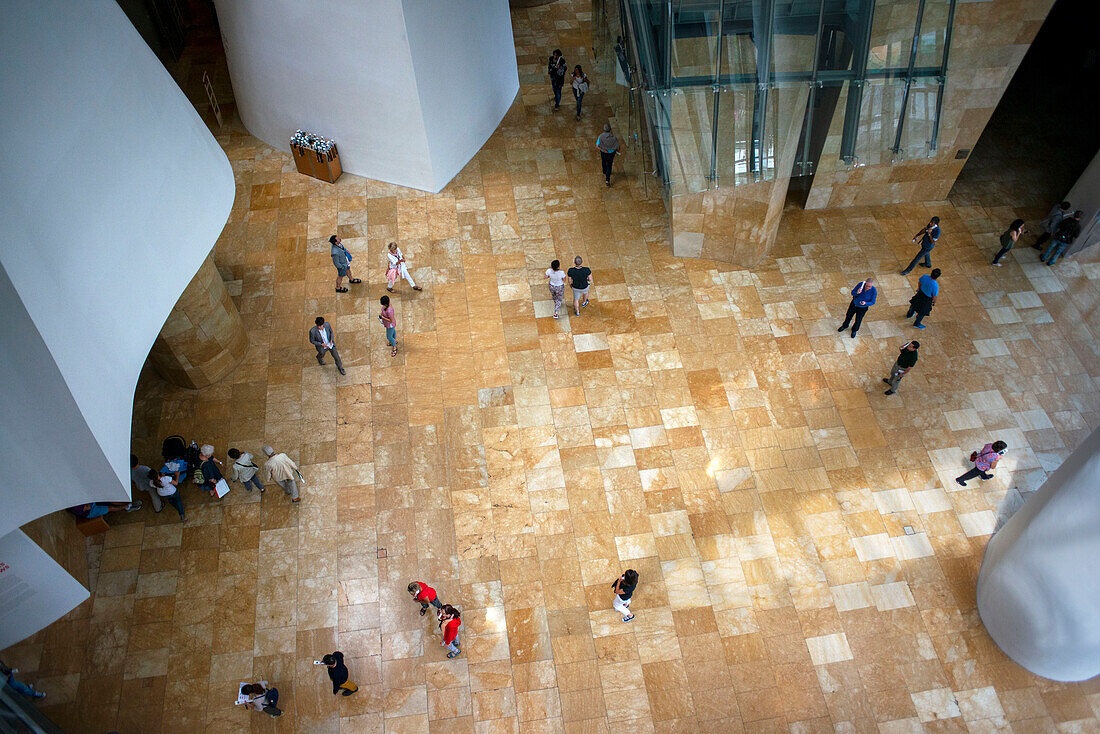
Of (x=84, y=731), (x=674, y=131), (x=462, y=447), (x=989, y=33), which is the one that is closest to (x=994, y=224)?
(x=989, y=33)

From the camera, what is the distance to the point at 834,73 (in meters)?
12.5

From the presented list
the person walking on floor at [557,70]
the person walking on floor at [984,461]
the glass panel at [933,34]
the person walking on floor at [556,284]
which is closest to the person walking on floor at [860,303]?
the person walking on floor at [984,461]

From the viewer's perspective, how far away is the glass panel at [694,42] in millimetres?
12198

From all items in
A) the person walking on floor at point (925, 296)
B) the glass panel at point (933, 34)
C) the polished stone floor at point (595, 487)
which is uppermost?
the glass panel at point (933, 34)

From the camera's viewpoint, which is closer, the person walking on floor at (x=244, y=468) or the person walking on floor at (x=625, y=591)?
the person walking on floor at (x=625, y=591)

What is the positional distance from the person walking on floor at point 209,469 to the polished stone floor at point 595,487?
1.39ft

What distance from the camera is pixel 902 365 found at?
11859mm

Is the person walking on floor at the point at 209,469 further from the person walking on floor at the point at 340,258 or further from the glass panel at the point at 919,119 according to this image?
the glass panel at the point at 919,119

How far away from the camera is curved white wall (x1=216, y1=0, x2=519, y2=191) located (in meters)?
13.8

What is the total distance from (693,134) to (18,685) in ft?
40.7

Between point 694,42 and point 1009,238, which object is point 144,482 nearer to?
point 694,42

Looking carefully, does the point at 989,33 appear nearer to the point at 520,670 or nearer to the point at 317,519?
the point at 520,670

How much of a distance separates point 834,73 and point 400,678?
37.1 ft

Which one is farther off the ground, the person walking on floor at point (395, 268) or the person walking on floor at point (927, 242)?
the person walking on floor at point (395, 268)
